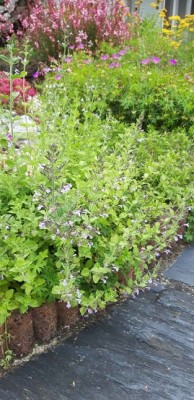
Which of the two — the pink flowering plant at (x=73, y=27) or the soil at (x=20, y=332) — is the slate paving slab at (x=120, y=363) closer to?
the soil at (x=20, y=332)

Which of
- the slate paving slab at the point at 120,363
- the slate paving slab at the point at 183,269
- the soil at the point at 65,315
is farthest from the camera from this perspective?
the slate paving slab at the point at 183,269

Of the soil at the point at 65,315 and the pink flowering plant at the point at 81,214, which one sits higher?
the pink flowering plant at the point at 81,214

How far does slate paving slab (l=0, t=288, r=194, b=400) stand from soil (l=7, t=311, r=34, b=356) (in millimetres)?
78

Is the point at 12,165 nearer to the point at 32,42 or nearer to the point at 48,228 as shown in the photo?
the point at 48,228

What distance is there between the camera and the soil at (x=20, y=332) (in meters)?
2.18

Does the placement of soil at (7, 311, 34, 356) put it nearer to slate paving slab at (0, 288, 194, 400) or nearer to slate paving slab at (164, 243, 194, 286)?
slate paving slab at (0, 288, 194, 400)

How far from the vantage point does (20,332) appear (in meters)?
2.20

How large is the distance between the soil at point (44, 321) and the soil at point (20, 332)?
42 millimetres

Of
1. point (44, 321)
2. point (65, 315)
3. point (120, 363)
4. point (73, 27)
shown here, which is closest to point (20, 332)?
point (44, 321)

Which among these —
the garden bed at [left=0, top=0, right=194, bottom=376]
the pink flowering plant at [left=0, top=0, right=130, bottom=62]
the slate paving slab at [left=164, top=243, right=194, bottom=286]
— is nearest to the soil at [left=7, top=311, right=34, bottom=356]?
the garden bed at [left=0, top=0, right=194, bottom=376]


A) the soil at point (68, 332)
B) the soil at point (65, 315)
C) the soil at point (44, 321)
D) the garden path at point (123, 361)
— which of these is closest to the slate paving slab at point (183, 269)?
the soil at point (68, 332)

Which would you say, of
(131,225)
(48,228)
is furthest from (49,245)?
(131,225)

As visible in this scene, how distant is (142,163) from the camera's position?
3.66 m

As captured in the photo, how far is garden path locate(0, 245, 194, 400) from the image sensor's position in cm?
207
